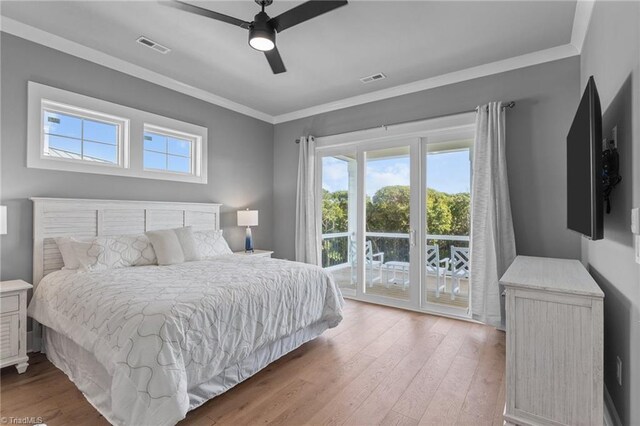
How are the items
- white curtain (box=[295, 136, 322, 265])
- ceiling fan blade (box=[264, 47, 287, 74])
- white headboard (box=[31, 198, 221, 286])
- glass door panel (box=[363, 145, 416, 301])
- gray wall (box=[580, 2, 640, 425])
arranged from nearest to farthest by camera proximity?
gray wall (box=[580, 2, 640, 425]) < ceiling fan blade (box=[264, 47, 287, 74]) < white headboard (box=[31, 198, 221, 286]) < glass door panel (box=[363, 145, 416, 301]) < white curtain (box=[295, 136, 322, 265])

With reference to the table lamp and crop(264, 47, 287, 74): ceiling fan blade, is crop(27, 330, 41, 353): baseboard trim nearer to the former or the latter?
the table lamp

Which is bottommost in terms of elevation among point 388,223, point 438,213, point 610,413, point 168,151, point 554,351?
point 610,413

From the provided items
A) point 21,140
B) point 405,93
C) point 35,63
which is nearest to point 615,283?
point 405,93

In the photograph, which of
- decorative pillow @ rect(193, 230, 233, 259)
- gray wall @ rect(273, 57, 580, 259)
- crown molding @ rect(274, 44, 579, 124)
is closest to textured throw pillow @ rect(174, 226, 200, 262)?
decorative pillow @ rect(193, 230, 233, 259)

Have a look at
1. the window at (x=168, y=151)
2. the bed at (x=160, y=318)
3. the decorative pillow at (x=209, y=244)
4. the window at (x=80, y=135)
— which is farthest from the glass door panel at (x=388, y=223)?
the window at (x=80, y=135)

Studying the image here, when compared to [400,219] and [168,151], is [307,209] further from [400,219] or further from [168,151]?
[168,151]

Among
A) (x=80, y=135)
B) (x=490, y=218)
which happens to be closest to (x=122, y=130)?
(x=80, y=135)

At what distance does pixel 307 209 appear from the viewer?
4.88 meters

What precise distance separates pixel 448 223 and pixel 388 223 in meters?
0.79

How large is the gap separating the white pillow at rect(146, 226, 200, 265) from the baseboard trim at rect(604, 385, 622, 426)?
350cm

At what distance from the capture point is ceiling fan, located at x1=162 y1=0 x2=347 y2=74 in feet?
6.66

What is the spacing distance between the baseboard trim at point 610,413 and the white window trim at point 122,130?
4481mm

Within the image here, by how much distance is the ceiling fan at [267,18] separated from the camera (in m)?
2.03

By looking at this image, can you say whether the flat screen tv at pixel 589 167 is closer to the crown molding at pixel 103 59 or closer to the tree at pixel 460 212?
the tree at pixel 460 212
